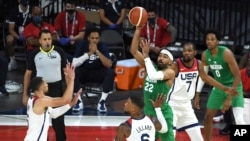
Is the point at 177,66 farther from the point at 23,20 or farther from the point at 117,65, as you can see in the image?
the point at 23,20

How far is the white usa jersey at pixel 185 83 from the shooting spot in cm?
914

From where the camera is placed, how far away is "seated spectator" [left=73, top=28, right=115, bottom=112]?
38.5ft

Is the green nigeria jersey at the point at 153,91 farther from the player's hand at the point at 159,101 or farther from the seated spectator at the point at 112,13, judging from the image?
the seated spectator at the point at 112,13

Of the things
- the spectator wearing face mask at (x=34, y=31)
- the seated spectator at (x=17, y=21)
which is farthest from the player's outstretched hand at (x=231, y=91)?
the seated spectator at (x=17, y=21)

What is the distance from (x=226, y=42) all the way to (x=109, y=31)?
230cm

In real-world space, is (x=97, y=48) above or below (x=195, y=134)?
above

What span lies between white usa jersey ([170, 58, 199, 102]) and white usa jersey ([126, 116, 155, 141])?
1714 millimetres

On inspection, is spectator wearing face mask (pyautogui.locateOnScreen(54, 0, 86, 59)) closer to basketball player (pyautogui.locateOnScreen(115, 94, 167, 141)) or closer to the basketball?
the basketball

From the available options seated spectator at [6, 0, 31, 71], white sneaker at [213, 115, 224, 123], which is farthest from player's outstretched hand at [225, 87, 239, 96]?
seated spectator at [6, 0, 31, 71]

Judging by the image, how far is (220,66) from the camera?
32.0ft

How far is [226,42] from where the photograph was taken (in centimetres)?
1405

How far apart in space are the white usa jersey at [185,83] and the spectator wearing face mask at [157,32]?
386 centimetres

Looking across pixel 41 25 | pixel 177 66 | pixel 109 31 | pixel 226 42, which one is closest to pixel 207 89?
pixel 226 42

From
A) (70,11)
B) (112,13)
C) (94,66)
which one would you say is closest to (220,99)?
(94,66)
